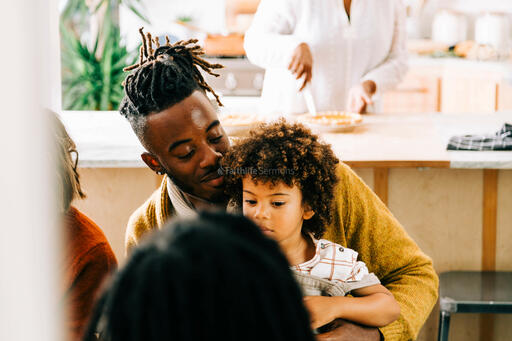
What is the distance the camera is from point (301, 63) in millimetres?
1932

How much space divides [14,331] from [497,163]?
1.52 meters

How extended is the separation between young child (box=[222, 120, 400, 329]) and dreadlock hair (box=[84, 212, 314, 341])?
59cm

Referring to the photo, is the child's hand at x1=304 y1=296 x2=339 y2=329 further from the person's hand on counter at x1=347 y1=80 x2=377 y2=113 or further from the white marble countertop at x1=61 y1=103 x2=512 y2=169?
the person's hand on counter at x1=347 y1=80 x2=377 y2=113

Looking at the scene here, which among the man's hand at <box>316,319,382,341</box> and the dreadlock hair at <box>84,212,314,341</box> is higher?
the dreadlock hair at <box>84,212,314,341</box>

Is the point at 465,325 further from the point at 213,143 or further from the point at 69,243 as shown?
the point at 69,243

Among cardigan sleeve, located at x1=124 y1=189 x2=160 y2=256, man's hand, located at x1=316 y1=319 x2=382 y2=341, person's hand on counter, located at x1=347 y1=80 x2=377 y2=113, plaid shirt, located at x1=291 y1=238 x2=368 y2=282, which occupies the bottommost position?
man's hand, located at x1=316 y1=319 x2=382 y2=341

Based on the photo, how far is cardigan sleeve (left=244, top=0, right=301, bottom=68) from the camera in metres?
1.94

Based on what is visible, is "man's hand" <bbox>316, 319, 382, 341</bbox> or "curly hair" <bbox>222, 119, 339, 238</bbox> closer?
"man's hand" <bbox>316, 319, 382, 341</bbox>

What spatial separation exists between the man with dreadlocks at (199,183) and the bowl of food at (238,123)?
52 cm

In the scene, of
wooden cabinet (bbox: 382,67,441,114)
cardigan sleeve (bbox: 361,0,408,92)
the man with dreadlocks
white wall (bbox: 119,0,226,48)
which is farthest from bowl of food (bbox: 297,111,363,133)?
wooden cabinet (bbox: 382,67,441,114)

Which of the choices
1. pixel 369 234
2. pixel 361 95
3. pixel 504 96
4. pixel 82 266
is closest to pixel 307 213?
pixel 369 234

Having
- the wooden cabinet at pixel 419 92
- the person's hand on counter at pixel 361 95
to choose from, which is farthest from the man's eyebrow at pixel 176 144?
the wooden cabinet at pixel 419 92

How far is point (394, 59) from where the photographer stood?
2262 millimetres

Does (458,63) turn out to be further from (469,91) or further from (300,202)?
(300,202)
